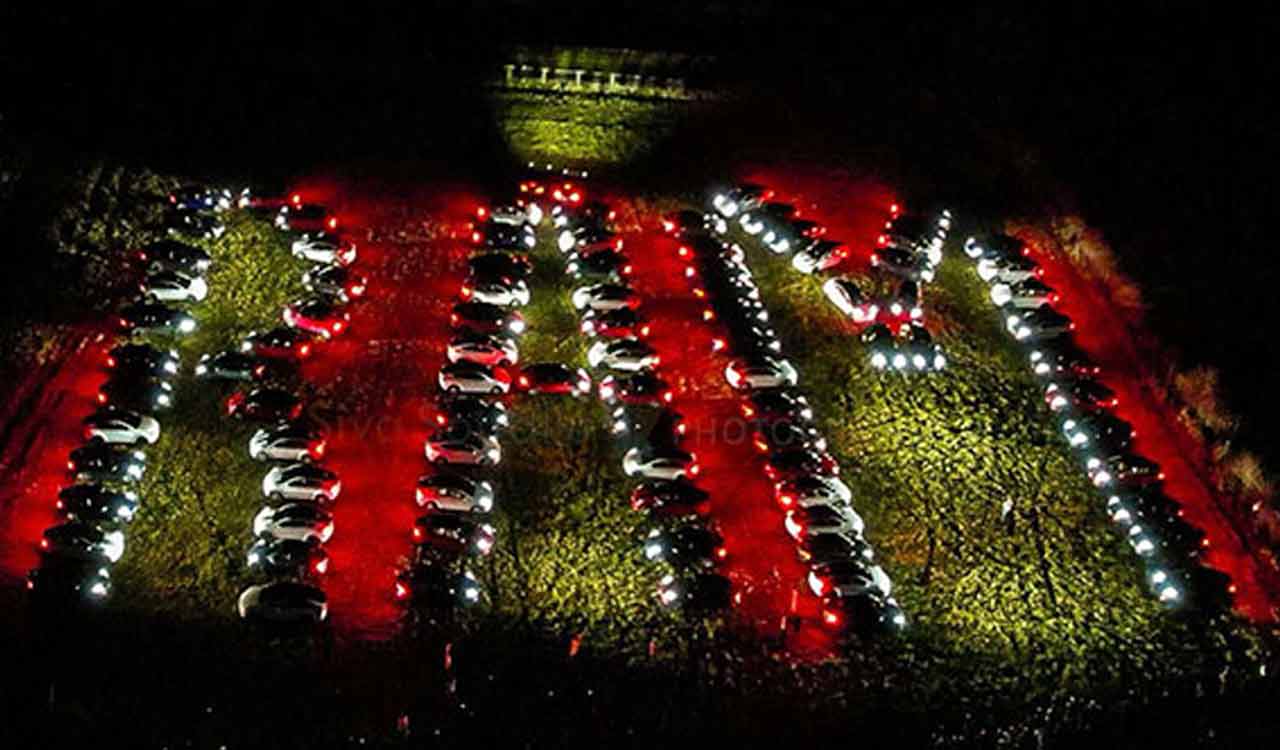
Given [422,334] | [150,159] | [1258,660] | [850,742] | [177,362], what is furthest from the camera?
[150,159]

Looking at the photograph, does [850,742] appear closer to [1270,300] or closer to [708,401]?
[708,401]

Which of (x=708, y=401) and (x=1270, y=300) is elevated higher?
(x=1270, y=300)

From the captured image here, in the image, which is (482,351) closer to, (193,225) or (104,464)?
(104,464)

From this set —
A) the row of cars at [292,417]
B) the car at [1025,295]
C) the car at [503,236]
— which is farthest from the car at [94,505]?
the car at [1025,295]

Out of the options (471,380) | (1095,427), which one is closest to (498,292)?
(471,380)

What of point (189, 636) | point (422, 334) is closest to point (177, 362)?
point (422, 334)
